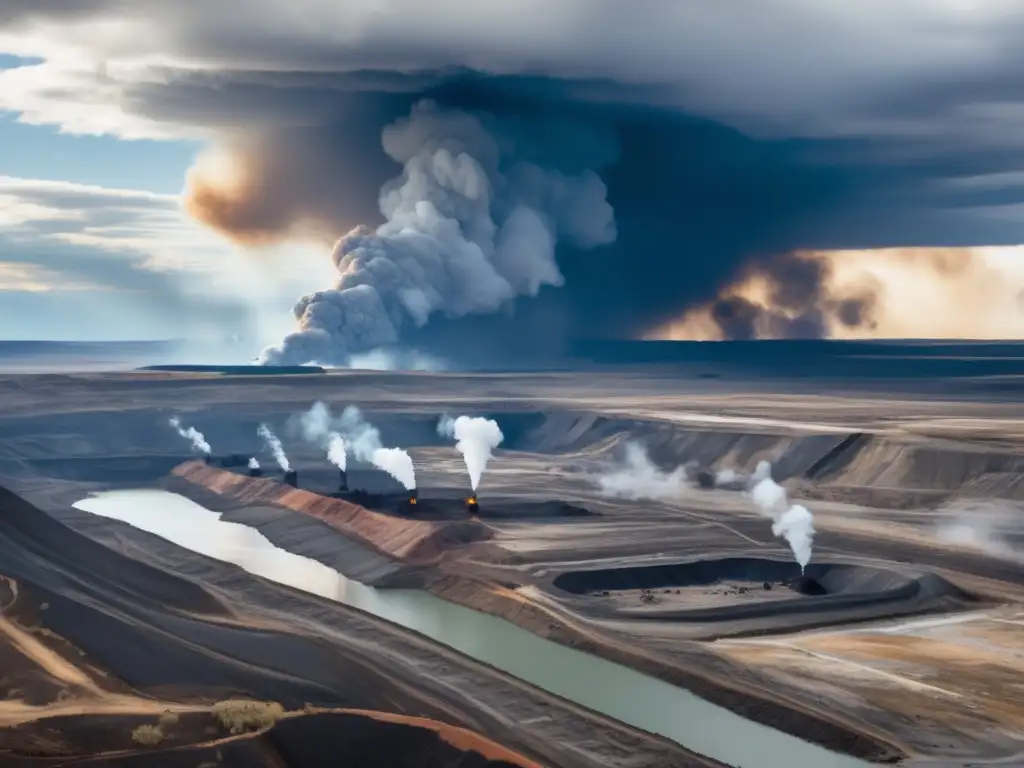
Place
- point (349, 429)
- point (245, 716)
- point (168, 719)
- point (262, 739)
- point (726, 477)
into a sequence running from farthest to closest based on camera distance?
point (349, 429) → point (726, 477) → point (245, 716) → point (168, 719) → point (262, 739)

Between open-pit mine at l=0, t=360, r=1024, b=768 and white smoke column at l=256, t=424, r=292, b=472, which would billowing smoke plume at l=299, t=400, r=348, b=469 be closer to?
white smoke column at l=256, t=424, r=292, b=472

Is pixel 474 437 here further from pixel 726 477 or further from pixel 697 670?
pixel 697 670

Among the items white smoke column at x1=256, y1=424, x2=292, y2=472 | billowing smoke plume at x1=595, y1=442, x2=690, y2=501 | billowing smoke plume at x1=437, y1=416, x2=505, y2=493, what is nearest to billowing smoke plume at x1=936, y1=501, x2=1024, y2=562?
billowing smoke plume at x1=595, y1=442, x2=690, y2=501

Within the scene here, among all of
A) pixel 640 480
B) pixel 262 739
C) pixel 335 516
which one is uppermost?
pixel 640 480

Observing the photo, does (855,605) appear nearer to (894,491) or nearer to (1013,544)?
(1013,544)

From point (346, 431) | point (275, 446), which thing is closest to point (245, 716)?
point (275, 446)

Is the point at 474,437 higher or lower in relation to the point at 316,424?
lower
